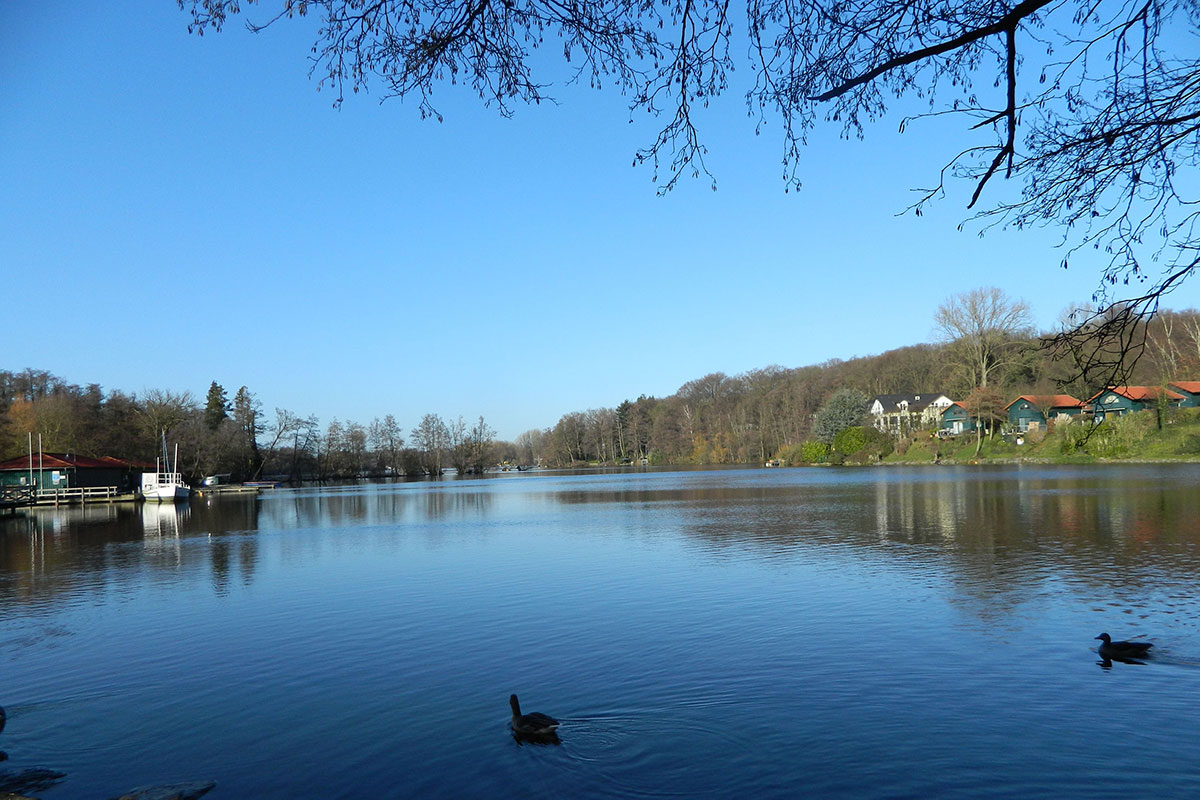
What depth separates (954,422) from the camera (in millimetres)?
82312

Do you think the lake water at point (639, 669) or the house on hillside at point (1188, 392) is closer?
the lake water at point (639, 669)

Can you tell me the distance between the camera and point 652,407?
14988cm

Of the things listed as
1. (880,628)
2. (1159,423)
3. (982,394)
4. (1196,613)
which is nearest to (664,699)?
(880,628)

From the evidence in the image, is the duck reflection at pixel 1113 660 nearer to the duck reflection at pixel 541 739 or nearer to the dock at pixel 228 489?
the duck reflection at pixel 541 739

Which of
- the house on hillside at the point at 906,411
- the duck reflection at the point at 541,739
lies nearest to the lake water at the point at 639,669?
the duck reflection at the point at 541,739

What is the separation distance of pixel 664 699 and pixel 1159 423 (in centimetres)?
6030

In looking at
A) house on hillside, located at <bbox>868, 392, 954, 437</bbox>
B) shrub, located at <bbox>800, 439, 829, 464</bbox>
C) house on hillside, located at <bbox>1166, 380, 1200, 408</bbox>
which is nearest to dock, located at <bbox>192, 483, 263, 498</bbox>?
shrub, located at <bbox>800, 439, 829, 464</bbox>

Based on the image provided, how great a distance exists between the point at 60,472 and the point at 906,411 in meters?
77.1

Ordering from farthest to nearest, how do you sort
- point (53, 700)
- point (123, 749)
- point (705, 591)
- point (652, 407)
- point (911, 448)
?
point (652, 407)
point (911, 448)
point (705, 591)
point (53, 700)
point (123, 749)

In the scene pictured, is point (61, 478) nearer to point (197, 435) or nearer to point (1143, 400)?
point (197, 435)

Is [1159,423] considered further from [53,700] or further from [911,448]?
[53,700]

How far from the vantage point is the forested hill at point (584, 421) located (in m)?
64.1

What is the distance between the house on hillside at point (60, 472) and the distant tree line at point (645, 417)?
700 cm

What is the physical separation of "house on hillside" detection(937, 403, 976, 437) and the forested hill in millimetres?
3379
